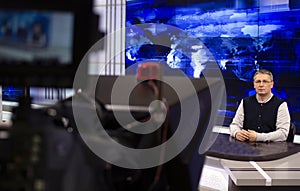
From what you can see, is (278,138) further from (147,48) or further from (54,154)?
(54,154)

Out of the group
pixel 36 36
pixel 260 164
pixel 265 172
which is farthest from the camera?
pixel 260 164

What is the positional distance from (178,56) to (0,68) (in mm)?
4259

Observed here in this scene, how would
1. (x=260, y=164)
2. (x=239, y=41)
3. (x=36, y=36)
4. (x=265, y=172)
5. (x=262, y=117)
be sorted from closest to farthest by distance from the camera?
(x=36, y=36) → (x=265, y=172) → (x=260, y=164) → (x=262, y=117) → (x=239, y=41)

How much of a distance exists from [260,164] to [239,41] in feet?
6.50

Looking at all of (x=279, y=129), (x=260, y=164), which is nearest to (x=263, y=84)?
(x=279, y=129)

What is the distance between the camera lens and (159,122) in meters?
0.61

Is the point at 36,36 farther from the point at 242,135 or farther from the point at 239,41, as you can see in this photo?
the point at 239,41

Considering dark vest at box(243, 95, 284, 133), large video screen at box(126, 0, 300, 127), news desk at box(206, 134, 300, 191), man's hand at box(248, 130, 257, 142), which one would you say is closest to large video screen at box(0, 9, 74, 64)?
news desk at box(206, 134, 300, 191)

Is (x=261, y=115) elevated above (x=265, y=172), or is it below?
above

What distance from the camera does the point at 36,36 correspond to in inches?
18.1

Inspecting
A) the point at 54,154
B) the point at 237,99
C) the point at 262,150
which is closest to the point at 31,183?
the point at 54,154

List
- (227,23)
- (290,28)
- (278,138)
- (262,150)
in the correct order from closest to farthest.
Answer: (262,150) < (278,138) < (290,28) < (227,23)

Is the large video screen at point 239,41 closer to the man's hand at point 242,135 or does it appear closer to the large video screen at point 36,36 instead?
the man's hand at point 242,135

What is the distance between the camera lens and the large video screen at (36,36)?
454 mm
